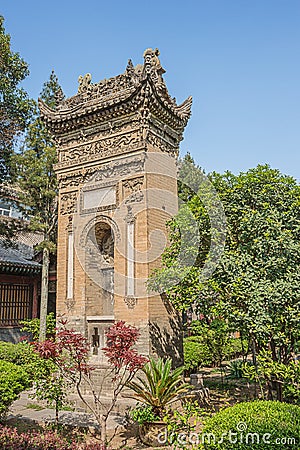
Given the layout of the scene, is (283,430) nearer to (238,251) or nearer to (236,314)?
(236,314)

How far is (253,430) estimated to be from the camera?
14.8ft

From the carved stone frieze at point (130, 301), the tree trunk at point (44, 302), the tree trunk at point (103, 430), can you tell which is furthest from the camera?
the tree trunk at point (44, 302)

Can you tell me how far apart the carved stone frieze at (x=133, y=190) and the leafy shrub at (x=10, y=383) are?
4.99 m

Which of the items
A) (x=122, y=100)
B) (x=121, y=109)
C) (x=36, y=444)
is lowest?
(x=36, y=444)

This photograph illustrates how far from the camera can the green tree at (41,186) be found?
14.8 m

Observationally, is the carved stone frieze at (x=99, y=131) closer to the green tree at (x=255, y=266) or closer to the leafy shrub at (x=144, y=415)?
the green tree at (x=255, y=266)

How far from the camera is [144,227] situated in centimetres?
1038

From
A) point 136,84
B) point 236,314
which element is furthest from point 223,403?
point 136,84

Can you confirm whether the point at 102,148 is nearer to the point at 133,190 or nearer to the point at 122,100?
Answer: the point at 122,100

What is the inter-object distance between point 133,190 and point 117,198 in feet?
1.78

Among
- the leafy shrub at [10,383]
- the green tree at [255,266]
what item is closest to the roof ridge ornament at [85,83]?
the green tree at [255,266]

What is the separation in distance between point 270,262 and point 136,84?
19.5 ft

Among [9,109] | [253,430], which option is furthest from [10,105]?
[253,430]

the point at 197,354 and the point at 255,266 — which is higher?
the point at 255,266
